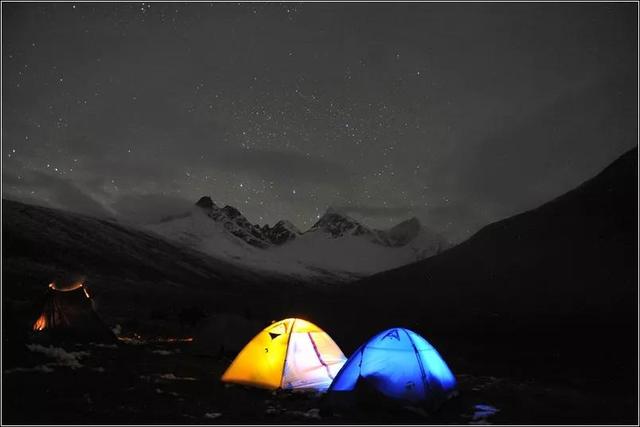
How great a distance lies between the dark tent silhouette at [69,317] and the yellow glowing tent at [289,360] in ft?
31.7

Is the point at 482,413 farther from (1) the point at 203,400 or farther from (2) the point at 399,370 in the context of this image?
(1) the point at 203,400

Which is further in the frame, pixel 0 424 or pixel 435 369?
pixel 435 369

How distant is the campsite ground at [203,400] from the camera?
32.7 feet

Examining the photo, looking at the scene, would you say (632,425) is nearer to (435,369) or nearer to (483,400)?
(483,400)

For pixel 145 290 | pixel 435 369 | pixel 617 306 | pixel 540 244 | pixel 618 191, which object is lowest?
pixel 435 369

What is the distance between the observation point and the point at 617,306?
176 feet

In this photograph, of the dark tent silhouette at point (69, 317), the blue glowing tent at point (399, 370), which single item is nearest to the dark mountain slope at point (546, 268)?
the dark tent silhouette at point (69, 317)

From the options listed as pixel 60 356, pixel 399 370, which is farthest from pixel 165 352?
pixel 399 370

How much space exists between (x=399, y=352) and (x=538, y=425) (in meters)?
3.11

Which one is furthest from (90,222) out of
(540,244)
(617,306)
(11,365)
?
(11,365)

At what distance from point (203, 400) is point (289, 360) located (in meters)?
2.30

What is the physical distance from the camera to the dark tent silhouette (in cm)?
1944

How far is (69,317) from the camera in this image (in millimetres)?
19859

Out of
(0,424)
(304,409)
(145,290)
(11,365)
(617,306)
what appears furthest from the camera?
(145,290)
